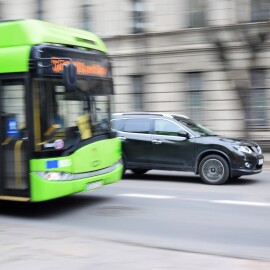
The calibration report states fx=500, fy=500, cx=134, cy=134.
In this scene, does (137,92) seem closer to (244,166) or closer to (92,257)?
(244,166)

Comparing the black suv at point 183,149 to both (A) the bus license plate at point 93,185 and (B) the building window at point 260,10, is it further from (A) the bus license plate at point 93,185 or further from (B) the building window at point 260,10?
(B) the building window at point 260,10

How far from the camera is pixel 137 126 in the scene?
12.6 m

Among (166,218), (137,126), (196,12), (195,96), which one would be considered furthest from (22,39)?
(196,12)

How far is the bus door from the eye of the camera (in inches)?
303

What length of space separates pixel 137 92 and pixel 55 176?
15.1 m

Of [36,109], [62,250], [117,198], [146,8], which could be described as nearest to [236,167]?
[117,198]

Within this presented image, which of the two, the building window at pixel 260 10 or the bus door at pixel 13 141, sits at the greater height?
the building window at pixel 260 10

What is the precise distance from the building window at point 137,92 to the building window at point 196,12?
333 centimetres

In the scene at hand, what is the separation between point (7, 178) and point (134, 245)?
8.88 feet

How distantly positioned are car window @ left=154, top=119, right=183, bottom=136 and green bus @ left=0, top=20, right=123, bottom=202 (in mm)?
3727

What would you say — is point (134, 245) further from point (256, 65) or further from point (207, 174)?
point (256, 65)

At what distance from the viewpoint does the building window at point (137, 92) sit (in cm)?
2242

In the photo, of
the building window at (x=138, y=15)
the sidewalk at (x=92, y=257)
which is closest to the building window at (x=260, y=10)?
the building window at (x=138, y=15)

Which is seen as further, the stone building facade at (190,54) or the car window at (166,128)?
the stone building facade at (190,54)
